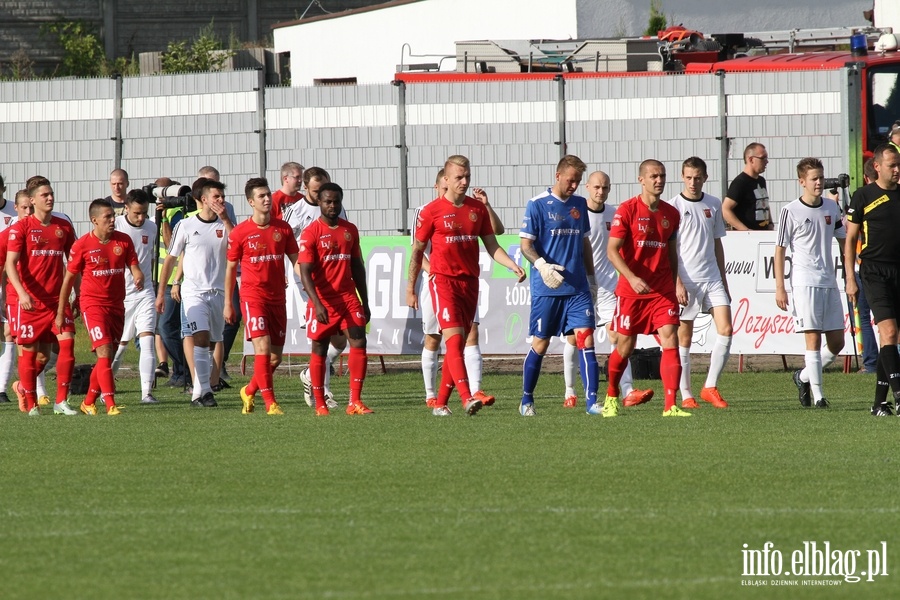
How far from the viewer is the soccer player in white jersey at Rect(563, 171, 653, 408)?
1341cm

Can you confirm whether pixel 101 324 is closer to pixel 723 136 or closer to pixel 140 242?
pixel 140 242

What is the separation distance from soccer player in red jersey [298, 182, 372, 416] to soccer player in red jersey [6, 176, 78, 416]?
7.89 feet

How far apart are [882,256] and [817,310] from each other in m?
1.25

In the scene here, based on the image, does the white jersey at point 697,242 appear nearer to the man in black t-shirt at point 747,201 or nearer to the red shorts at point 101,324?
the man in black t-shirt at point 747,201

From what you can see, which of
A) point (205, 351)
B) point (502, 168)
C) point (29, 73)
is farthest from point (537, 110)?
point (29, 73)

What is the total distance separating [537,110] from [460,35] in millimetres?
16743

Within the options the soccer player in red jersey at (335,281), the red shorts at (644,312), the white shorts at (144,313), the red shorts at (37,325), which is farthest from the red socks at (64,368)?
the red shorts at (644,312)

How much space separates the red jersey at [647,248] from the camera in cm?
1232

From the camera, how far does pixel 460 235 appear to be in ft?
40.9

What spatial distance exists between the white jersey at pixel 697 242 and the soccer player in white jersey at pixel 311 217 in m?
2.90

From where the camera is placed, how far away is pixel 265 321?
43.9ft

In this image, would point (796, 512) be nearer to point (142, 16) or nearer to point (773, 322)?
point (773, 322)

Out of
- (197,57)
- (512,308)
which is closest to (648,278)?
(512,308)

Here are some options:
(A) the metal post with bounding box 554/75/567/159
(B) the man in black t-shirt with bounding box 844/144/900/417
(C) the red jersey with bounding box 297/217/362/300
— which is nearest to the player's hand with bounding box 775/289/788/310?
(B) the man in black t-shirt with bounding box 844/144/900/417
